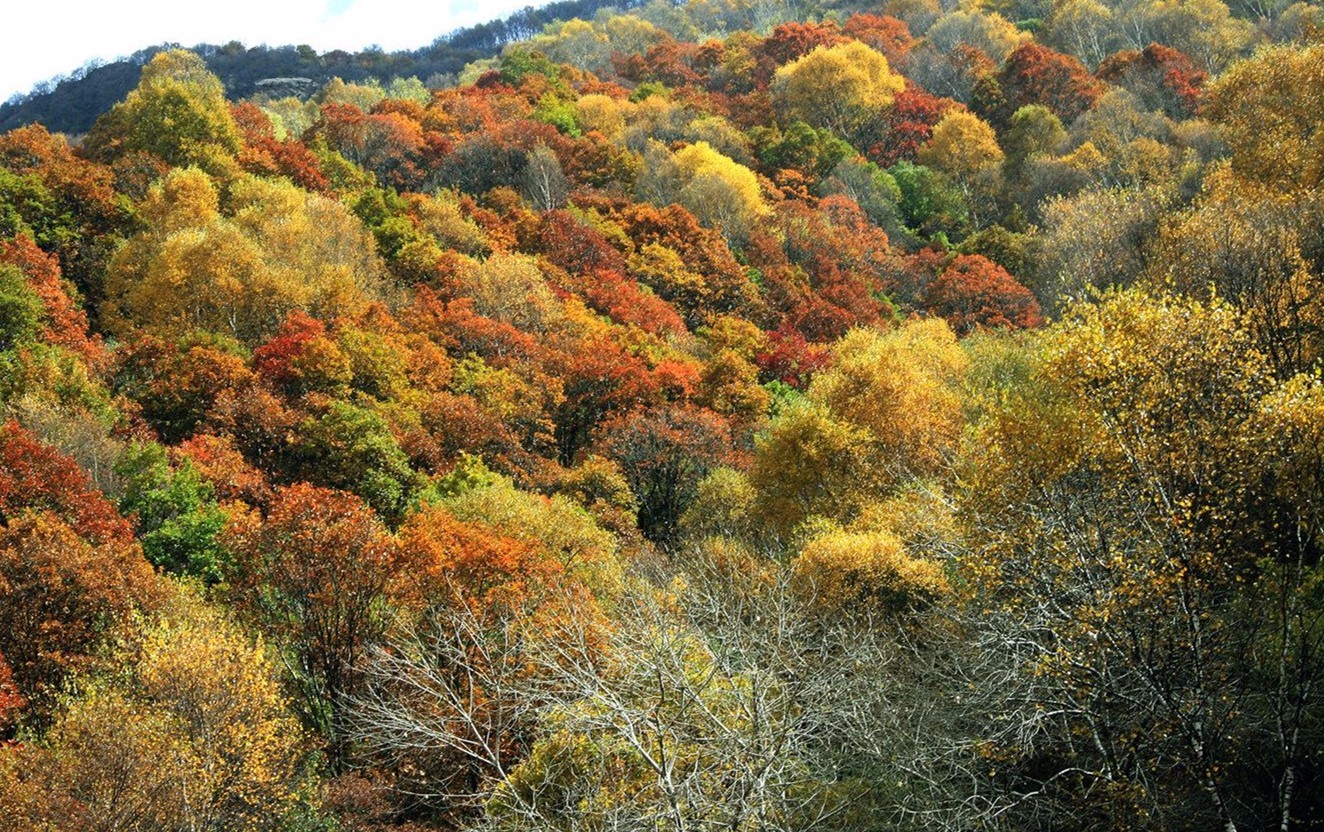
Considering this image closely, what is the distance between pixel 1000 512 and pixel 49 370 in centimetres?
3240

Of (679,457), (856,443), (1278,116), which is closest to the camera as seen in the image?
(1278,116)

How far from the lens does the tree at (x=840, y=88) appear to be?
79.0 meters

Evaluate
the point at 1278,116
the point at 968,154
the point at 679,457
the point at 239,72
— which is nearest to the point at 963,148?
the point at 968,154

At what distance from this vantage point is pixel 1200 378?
14.7 meters

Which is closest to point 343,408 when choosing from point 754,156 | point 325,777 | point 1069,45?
point 325,777

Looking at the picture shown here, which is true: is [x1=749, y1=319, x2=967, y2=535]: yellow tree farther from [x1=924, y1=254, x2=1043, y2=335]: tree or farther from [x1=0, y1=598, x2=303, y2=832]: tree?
[x1=0, y1=598, x2=303, y2=832]: tree

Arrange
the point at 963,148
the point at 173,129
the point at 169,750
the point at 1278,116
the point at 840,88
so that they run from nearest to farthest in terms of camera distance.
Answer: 1. the point at 169,750
2. the point at 1278,116
3. the point at 173,129
4. the point at 963,148
5. the point at 840,88

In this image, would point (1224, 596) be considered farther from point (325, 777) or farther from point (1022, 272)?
point (1022, 272)

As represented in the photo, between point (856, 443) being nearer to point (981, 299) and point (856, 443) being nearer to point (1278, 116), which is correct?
point (1278, 116)

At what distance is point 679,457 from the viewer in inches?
1594

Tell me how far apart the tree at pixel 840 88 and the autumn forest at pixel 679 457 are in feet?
1.38

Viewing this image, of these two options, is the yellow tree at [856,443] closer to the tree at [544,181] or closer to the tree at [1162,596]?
the tree at [1162,596]

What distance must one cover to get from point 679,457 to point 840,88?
50.3 meters

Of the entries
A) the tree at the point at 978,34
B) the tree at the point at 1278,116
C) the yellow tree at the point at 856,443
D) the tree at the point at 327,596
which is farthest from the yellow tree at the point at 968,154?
the tree at the point at 327,596
